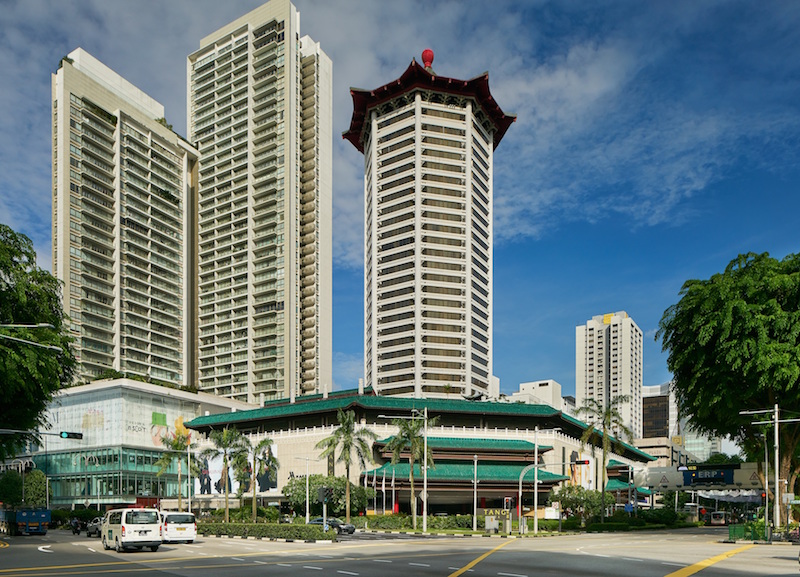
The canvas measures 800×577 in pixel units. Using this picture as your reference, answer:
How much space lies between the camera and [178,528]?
45344 millimetres

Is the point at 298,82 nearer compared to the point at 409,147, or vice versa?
the point at 409,147

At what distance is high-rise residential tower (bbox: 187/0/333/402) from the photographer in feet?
560

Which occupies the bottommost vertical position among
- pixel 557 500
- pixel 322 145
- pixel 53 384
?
pixel 557 500

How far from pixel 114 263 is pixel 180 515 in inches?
5070

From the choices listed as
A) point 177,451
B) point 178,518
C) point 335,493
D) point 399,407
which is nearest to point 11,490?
point 177,451

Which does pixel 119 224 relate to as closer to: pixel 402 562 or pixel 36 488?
pixel 36 488

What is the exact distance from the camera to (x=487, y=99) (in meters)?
164

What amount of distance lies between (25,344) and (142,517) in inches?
420

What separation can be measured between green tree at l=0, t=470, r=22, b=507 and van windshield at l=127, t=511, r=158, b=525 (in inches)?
4029

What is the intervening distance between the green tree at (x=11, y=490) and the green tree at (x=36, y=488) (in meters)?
1.97

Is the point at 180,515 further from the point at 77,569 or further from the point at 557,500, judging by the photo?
the point at 557,500

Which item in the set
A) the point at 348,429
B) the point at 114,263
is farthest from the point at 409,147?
the point at 348,429

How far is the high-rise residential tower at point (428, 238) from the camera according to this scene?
505 feet

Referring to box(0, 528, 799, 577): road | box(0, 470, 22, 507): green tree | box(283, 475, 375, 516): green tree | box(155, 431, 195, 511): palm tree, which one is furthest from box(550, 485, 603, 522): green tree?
box(0, 470, 22, 507): green tree
